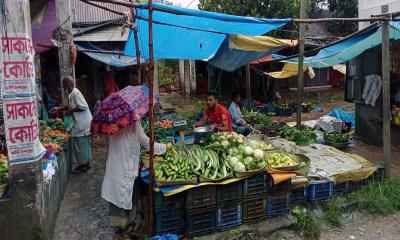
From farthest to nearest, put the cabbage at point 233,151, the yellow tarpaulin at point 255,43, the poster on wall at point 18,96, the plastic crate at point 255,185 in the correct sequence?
the yellow tarpaulin at point 255,43 → the cabbage at point 233,151 → the plastic crate at point 255,185 → the poster on wall at point 18,96

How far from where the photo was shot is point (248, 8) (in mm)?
16641

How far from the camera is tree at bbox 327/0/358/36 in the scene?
849 inches

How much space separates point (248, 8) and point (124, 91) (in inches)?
535

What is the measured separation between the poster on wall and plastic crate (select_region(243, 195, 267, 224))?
8.87 ft

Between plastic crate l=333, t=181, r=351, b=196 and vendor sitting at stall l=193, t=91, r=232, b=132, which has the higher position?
vendor sitting at stall l=193, t=91, r=232, b=132

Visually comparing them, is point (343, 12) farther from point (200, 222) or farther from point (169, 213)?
point (169, 213)

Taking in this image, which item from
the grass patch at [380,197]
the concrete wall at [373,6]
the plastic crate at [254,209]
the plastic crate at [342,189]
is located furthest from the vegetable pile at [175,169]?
the concrete wall at [373,6]

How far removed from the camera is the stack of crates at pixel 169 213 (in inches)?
172

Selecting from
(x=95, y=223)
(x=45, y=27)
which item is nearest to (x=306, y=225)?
(x=95, y=223)

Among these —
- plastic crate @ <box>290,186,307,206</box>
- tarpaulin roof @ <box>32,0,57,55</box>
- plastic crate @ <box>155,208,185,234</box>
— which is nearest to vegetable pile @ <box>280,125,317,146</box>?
plastic crate @ <box>290,186,307,206</box>

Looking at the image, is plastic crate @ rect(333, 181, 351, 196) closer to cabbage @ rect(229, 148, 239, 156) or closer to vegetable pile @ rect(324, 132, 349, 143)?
cabbage @ rect(229, 148, 239, 156)

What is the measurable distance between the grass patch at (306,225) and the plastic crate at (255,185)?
2.24 ft

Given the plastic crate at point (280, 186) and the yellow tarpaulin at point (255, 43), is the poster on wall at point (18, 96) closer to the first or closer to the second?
the plastic crate at point (280, 186)

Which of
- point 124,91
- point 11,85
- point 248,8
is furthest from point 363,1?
point 11,85
